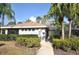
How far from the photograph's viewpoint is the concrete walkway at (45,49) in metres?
10.6

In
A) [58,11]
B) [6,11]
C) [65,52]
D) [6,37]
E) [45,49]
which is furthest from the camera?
[6,11]

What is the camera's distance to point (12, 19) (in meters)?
11.4

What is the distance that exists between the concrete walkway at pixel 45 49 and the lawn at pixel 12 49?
24 cm

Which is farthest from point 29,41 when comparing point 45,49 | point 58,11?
point 58,11

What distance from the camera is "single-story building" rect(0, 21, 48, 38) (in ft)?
38.7

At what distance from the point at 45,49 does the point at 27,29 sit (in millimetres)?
2123

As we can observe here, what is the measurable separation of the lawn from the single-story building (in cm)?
57

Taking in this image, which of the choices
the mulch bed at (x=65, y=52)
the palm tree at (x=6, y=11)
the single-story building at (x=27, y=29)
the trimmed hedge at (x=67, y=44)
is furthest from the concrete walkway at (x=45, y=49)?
the palm tree at (x=6, y=11)

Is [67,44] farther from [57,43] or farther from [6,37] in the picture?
[6,37]

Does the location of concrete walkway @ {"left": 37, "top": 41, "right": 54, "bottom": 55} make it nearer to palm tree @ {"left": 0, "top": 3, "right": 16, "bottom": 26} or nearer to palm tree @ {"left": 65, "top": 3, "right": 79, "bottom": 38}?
palm tree @ {"left": 65, "top": 3, "right": 79, "bottom": 38}

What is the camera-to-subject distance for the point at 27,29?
42.0 ft

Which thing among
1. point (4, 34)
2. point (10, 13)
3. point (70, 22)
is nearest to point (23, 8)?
point (10, 13)

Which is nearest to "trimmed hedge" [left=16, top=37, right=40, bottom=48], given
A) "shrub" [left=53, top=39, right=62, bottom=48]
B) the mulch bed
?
"shrub" [left=53, top=39, right=62, bottom=48]

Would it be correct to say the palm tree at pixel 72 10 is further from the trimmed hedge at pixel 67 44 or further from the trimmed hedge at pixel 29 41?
the trimmed hedge at pixel 29 41
